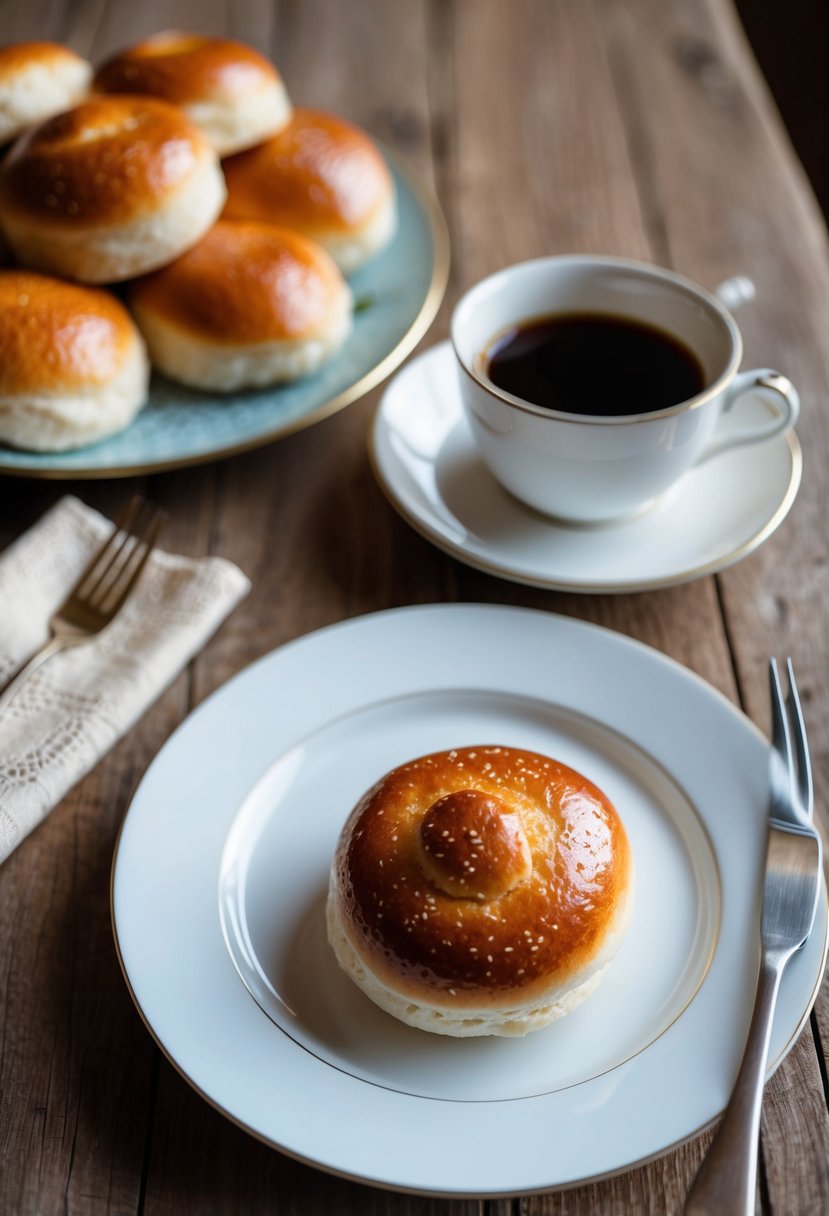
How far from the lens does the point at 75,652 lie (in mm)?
1063

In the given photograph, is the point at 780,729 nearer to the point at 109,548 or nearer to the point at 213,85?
the point at 109,548

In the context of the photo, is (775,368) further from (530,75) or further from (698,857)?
(530,75)

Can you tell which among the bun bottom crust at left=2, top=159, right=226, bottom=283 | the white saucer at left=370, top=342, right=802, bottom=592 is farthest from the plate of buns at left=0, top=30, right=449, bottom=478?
the white saucer at left=370, top=342, right=802, bottom=592

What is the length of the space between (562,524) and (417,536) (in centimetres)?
17

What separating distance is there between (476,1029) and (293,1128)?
0.46 feet

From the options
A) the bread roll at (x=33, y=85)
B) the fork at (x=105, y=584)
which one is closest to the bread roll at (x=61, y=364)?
the fork at (x=105, y=584)

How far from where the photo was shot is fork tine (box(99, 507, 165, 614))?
1.10 metres

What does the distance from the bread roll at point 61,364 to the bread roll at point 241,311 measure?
0.05 meters

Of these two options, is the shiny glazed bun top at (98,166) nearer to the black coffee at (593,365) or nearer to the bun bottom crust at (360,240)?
the bun bottom crust at (360,240)

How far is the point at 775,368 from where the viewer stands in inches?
55.2

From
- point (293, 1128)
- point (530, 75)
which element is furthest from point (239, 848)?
point (530, 75)

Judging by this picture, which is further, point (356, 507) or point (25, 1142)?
point (356, 507)

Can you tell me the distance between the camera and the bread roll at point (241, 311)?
1221mm

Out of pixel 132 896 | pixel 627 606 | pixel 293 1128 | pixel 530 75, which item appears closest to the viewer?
pixel 293 1128
